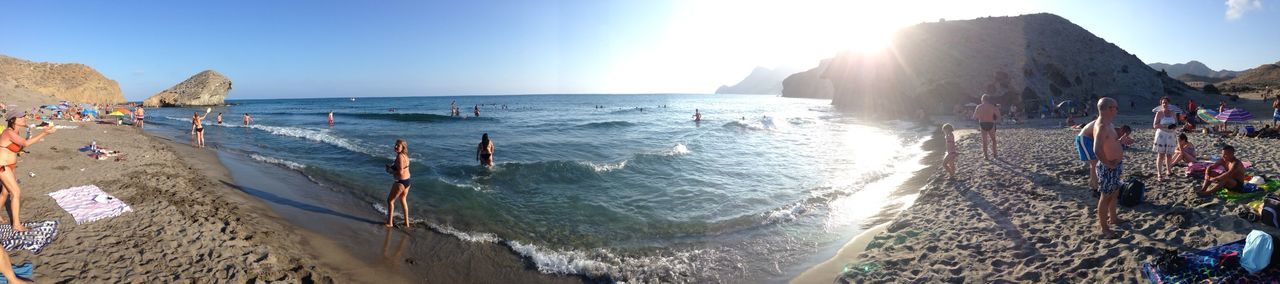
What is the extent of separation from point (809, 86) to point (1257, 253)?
146 metres

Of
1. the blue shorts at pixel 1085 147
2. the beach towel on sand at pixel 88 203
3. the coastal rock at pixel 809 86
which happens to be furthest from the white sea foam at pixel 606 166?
the coastal rock at pixel 809 86

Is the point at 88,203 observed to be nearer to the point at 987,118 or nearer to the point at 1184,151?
the point at 1184,151

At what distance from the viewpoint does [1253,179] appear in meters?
6.22

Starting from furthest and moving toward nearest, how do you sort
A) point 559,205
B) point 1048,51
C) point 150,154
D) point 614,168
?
1. point 1048,51
2. point 614,168
3. point 150,154
4. point 559,205

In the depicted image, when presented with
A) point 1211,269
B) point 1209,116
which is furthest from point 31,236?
point 1209,116

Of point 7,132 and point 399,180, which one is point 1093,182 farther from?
point 7,132

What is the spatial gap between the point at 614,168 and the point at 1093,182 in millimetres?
10924

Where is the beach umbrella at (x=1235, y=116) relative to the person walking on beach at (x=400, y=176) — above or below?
above

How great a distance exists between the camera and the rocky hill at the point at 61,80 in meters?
53.5

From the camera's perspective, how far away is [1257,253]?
375cm

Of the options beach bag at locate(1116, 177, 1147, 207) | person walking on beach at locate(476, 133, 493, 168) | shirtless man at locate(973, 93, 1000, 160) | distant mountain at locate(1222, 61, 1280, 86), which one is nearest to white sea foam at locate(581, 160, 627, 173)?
person walking on beach at locate(476, 133, 493, 168)

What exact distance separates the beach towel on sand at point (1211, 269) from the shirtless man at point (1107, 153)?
3.72 feet

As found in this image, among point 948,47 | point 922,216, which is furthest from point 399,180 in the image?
point 948,47

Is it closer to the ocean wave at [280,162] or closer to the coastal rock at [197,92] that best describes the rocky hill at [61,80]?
the coastal rock at [197,92]
